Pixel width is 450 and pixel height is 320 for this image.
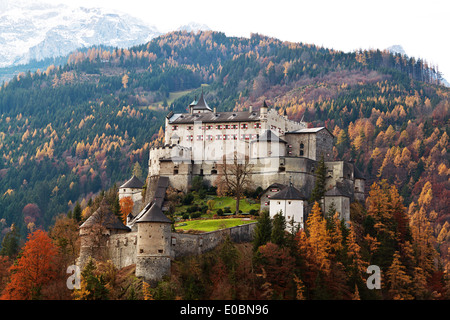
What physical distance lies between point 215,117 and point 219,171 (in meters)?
10.5

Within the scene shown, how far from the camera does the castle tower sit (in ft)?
222

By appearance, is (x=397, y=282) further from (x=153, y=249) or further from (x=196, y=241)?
(x=153, y=249)

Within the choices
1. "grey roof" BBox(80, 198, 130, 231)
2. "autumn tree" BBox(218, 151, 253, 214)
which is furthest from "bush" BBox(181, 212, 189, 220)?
"grey roof" BBox(80, 198, 130, 231)

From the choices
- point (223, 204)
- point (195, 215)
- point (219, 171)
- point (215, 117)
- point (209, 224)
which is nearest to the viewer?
point (209, 224)

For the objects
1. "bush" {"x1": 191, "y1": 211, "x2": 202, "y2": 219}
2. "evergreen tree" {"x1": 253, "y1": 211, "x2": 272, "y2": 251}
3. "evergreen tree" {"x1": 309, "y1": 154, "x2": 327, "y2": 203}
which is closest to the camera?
"evergreen tree" {"x1": 253, "y1": 211, "x2": 272, "y2": 251}

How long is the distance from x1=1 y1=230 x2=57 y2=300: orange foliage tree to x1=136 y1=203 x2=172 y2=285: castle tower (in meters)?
12.1

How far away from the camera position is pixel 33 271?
243 feet

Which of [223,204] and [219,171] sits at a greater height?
[219,171]

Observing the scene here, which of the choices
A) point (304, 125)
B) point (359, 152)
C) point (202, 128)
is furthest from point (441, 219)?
point (202, 128)

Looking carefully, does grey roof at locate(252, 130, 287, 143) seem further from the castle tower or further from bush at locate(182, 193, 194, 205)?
the castle tower

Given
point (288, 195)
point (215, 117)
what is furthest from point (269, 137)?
point (288, 195)

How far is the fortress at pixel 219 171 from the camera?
75.6 metres
